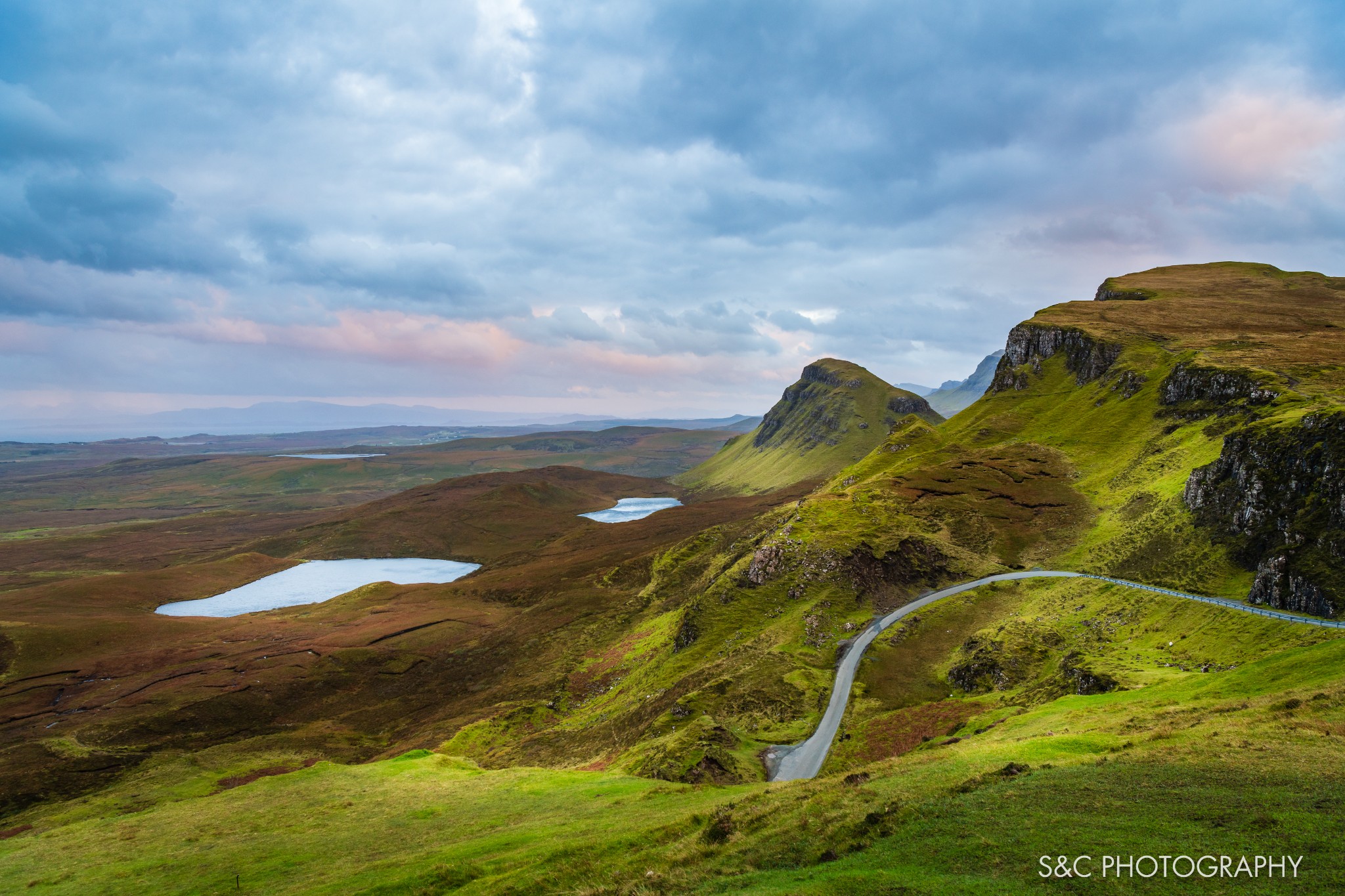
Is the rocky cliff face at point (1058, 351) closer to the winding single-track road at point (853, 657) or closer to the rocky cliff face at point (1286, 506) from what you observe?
the rocky cliff face at point (1286, 506)

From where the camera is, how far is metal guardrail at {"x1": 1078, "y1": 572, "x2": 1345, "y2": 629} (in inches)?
2179

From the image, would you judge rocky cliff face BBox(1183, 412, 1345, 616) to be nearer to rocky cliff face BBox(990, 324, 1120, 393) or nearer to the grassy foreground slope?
the grassy foreground slope

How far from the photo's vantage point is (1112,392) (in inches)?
5935

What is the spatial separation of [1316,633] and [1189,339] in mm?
134863

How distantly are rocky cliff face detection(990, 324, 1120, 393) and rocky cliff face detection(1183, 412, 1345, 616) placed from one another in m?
88.4

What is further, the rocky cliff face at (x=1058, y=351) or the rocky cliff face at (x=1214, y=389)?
the rocky cliff face at (x=1058, y=351)

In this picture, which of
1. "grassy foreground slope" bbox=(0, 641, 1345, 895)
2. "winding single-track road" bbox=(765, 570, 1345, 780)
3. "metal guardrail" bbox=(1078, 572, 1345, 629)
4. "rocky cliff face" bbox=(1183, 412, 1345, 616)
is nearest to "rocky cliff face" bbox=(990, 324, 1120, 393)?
"rocky cliff face" bbox=(1183, 412, 1345, 616)

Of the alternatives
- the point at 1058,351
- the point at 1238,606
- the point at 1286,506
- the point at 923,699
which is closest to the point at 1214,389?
the point at 1286,506

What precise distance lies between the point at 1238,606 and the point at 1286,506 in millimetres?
18404

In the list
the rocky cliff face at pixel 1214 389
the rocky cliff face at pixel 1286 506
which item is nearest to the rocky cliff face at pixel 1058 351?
the rocky cliff face at pixel 1214 389

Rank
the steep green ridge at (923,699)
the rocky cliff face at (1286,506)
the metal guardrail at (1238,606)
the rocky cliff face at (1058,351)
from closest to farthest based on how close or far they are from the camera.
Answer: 1. the steep green ridge at (923,699)
2. the metal guardrail at (1238,606)
3. the rocky cliff face at (1286,506)
4. the rocky cliff face at (1058,351)

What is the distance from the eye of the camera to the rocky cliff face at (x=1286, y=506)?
62.1 m

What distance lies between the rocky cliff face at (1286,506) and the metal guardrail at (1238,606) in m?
2.03

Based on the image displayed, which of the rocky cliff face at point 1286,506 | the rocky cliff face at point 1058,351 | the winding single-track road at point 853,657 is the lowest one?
the winding single-track road at point 853,657
